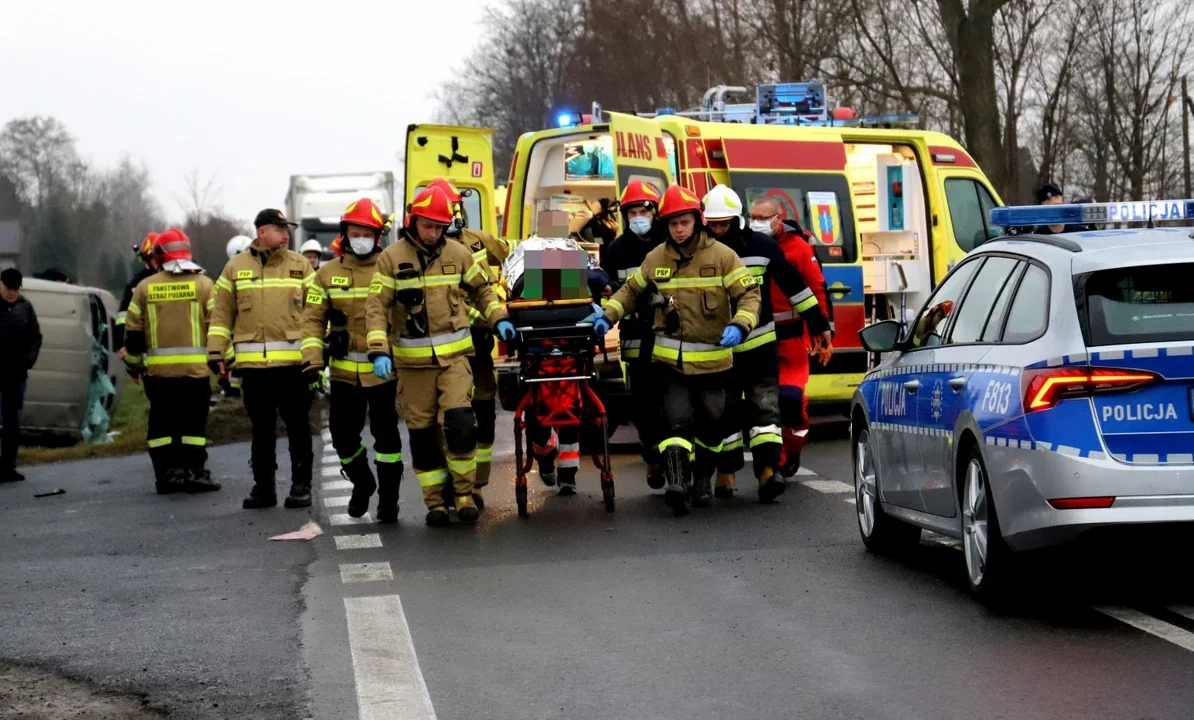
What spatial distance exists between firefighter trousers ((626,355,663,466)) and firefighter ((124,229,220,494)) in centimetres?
386

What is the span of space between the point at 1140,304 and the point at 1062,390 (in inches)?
18.1

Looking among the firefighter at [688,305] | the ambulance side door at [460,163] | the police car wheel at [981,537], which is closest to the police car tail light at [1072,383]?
the police car wheel at [981,537]

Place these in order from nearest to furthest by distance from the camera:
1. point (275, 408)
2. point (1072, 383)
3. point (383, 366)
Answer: point (1072, 383)
point (383, 366)
point (275, 408)

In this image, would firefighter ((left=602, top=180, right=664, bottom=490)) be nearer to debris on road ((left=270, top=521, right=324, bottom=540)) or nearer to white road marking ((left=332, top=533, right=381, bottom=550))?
white road marking ((left=332, top=533, right=381, bottom=550))

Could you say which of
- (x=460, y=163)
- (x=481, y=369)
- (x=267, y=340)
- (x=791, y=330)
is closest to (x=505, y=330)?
(x=481, y=369)

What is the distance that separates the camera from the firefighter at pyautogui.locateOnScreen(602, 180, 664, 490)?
459 inches

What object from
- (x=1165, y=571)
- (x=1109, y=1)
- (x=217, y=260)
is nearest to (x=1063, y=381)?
(x=1165, y=571)

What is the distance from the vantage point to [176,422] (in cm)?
1430

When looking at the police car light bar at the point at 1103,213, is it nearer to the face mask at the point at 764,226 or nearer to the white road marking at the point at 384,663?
the white road marking at the point at 384,663

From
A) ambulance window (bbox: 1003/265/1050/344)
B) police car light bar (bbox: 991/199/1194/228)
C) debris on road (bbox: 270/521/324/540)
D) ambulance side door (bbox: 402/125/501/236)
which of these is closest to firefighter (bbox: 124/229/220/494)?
debris on road (bbox: 270/521/324/540)

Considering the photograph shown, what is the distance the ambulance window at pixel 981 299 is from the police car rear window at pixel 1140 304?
77cm

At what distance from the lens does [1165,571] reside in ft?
27.3

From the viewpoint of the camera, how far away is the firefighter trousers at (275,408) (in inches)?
512

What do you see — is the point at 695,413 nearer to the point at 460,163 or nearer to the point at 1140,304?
the point at 1140,304
